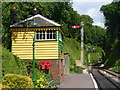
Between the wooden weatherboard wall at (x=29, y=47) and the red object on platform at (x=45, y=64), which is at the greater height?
the wooden weatherboard wall at (x=29, y=47)

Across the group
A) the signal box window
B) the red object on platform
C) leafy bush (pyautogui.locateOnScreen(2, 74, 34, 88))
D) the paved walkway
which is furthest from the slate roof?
leafy bush (pyautogui.locateOnScreen(2, 74, 34, 88))

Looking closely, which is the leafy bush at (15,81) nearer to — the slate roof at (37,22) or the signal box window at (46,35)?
the signal box window at (46,35)

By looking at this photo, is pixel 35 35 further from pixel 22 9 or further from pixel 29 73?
pixel 22 9

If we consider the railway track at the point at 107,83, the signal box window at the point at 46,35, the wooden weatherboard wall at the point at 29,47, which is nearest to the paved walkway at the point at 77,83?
the railway track at the point at 107,83

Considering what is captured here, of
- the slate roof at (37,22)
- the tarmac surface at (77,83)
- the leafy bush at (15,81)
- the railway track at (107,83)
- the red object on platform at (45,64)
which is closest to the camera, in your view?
the leafy bush at (15,81)

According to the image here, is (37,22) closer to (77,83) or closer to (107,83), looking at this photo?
(77,83)

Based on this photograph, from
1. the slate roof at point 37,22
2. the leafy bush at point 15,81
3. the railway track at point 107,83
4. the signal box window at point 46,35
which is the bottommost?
the railway track at point 107,83

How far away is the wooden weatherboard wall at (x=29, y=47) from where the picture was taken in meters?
16.3

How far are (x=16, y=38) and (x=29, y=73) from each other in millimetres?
2883

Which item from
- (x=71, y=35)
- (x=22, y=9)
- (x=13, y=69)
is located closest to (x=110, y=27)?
(x=71, y=35)

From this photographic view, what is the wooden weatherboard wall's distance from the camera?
16.3 metres

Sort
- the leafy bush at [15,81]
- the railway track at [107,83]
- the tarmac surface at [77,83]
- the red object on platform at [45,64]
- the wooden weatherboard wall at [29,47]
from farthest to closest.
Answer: the railway track at [107,83] < the wooden weatherboard wall at [29,47] < the red object on platform at [45,64] < the tarmac surface at [77,83] < the leafy bush at [15,81]

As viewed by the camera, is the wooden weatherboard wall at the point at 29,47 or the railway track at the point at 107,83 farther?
the railway track at the point at 107,83

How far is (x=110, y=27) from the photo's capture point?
227ft
